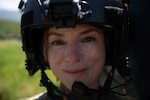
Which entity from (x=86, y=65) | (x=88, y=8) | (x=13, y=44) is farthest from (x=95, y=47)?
(x=13, y=44)

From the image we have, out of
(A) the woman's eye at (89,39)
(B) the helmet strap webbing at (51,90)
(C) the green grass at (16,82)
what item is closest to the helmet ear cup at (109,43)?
(A) the woman's eye at (89,39)

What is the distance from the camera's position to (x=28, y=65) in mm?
2033

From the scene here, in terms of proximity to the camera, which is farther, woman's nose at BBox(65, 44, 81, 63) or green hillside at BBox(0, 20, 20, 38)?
green hillside at BBox(0, 20, 20, 38)

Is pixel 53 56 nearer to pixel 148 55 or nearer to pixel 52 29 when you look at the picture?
pixel 52 29

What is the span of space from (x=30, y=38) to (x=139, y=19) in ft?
1.93

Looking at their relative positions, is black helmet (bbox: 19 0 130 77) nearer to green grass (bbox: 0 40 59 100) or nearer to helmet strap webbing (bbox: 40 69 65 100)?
helmet strap webbing (bbox: 40 69 65 100)

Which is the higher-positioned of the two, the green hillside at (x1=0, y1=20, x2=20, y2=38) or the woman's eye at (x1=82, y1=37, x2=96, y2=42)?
the woman's eye at (x1=82, y1=37, x2=96, y2=42)

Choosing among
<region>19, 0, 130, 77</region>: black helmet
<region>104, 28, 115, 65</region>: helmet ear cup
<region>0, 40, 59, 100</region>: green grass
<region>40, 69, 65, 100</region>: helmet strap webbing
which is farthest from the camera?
<region>0, 40, 59, 100</region>: green grass

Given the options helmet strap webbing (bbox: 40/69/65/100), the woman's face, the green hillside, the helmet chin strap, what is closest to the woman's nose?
the woman's face

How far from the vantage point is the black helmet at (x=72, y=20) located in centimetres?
161

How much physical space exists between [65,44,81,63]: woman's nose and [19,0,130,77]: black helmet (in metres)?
0.14

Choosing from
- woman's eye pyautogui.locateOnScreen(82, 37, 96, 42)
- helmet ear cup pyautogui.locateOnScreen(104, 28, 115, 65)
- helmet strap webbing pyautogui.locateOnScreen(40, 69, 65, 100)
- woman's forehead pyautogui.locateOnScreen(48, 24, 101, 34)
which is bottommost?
helmet strap webbing pyautogui.locateOnScreen(40, 69, 65, 100)

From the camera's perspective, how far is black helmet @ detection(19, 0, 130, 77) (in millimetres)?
1609

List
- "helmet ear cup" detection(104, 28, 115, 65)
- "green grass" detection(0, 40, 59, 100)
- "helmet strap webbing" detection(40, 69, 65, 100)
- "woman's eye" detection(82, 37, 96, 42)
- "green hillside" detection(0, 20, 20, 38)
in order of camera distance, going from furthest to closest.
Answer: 1. "green hillside" detection(0, 20, 20, 38)
2. "green grass" detection(0, 40, 59, 100)
3. "helmet strap webbing" detection(40, 69, 65, 100)
4. "helmet ear cup" detection(104, 28, 115, 65)
5. "woman's eye" detection(82, 37, 96, 42)
